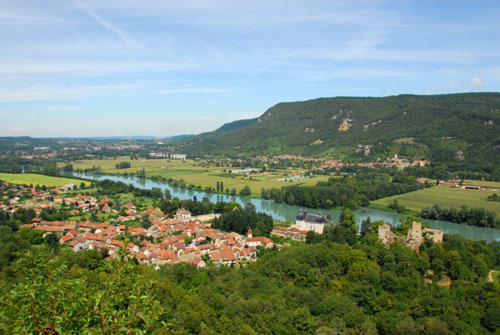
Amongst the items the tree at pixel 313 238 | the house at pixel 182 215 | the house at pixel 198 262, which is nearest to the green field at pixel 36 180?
the house at pixel 182 215

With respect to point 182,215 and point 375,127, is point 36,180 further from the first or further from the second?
point 375,127

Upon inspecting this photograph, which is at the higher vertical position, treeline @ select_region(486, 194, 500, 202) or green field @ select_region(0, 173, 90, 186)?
green field @ select_region(0, 173, 90, 186)

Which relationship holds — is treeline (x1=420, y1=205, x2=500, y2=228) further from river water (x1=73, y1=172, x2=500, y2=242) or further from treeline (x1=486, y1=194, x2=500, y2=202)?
treeline (x1=486, y1=194, x2=500, y2=202)

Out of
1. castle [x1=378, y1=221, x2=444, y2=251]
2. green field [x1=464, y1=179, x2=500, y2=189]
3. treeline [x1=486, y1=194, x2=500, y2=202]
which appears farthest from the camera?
green field [x1=464, y1=179, x2=500, y2=189]

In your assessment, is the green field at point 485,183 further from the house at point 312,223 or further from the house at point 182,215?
the house at point 182,215

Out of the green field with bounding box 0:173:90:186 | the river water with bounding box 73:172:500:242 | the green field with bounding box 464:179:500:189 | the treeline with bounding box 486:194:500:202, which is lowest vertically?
the river water with bounding box 73:172:500:242

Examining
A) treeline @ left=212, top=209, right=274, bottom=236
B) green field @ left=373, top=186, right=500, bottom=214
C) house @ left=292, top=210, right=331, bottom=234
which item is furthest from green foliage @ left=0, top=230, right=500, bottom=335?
green field @ left=373, top=186, right=500, bottom=214

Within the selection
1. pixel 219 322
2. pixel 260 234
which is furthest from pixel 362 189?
pixel 219 322
